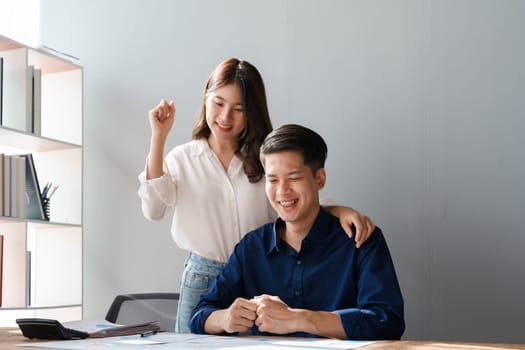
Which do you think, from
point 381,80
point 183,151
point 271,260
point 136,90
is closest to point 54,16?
point 136,90

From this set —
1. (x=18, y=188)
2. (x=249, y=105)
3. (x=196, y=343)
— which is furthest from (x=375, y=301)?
(x=18, y=188)

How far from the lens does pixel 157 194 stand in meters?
2.00

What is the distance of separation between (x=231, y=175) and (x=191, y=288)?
362 millimetres

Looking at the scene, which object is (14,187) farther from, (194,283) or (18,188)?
(194,283)

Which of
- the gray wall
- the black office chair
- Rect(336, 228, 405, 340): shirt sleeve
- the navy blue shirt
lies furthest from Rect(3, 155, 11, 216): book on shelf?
Rect(336, 228, 405, 340): shirt sleeve

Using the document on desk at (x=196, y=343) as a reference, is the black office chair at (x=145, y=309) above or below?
below

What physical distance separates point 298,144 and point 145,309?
869mm

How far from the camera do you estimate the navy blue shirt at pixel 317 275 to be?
5.23 ft

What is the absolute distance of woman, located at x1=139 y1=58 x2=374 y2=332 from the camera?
1988 mm

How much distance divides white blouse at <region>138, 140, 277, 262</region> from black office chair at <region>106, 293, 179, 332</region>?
304 mm

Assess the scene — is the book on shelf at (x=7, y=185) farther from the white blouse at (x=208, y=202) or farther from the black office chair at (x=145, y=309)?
the white blouse at (x=208, y=202)

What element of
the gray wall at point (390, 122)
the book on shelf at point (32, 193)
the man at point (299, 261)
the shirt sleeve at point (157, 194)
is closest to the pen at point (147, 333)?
the man at point (299, 261)

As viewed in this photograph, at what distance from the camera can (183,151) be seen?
2.11 metres

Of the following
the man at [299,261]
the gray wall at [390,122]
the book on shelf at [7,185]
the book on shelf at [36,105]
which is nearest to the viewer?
the man at [299,261]
